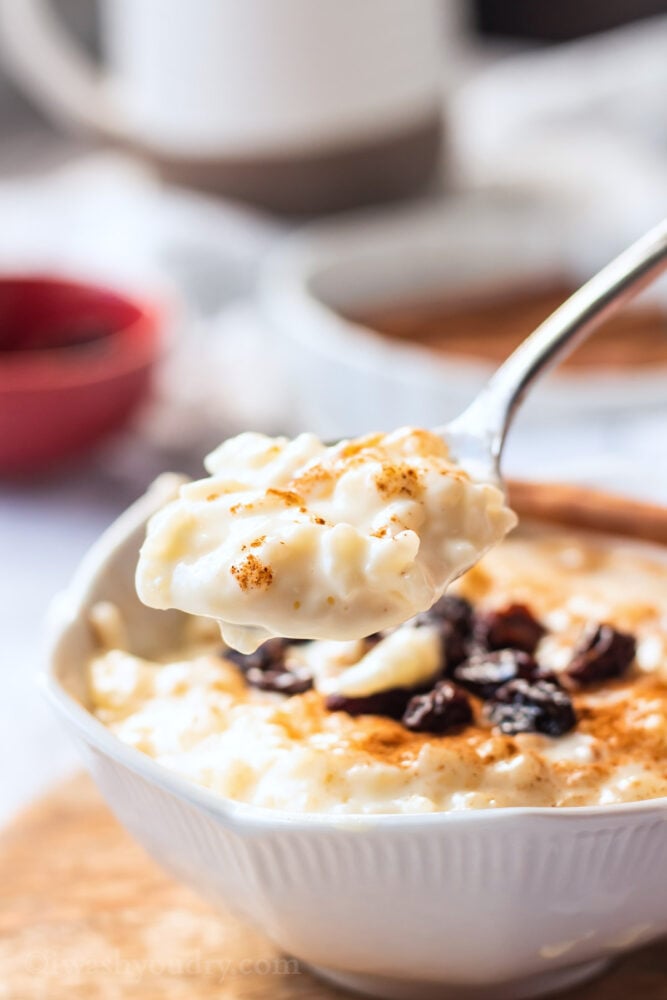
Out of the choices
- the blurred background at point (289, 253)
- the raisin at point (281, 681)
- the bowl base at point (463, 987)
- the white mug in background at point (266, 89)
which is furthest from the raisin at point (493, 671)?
the white mug in background at point (266, 89)

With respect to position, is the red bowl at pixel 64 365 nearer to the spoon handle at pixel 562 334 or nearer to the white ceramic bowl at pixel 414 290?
the white ceramic bowl at pixel 414 290

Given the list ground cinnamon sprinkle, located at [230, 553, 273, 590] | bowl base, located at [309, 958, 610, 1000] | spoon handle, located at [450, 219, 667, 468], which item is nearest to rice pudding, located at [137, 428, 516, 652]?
ground cinnamon sprinkle, located at [230, 553, 273, 590]

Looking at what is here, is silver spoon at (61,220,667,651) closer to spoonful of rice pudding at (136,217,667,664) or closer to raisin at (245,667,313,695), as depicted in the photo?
spoonful of rice pudding at (136,217,667,664)

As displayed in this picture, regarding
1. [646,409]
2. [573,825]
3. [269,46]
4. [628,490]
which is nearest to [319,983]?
[573,825]

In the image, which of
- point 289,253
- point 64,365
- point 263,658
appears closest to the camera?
point 263,658

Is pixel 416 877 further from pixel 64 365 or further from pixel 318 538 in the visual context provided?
pixel 64 365

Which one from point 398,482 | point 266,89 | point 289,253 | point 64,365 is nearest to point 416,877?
point 398,482
